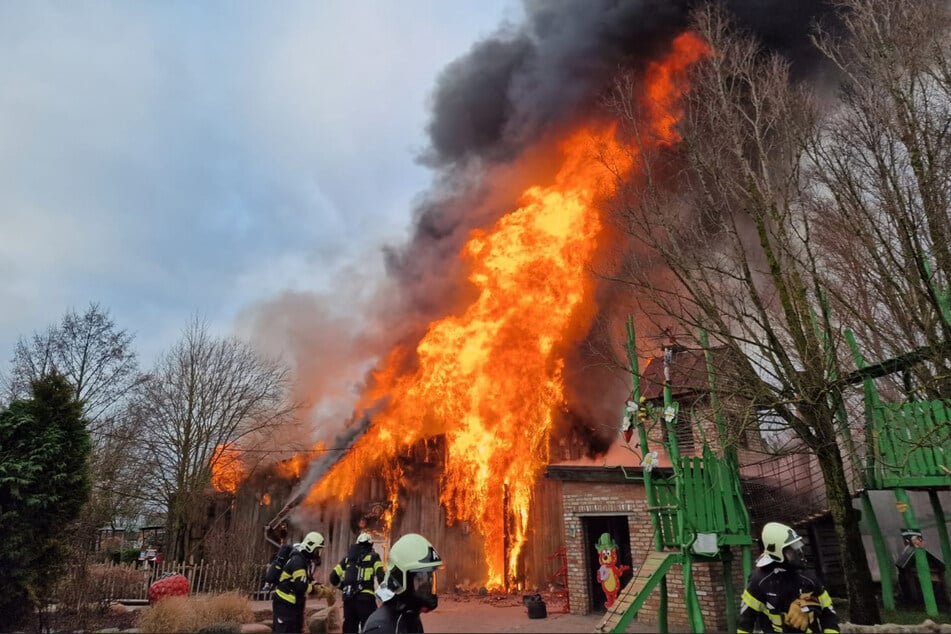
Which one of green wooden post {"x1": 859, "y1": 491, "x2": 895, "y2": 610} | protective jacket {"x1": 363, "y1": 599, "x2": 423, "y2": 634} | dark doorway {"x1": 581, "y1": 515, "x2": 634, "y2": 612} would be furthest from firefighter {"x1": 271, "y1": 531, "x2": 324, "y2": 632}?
green wooden post {"x1": 859, "y1": 491, "x2": 895, "y2": 610}

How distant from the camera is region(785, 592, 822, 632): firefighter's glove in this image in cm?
471

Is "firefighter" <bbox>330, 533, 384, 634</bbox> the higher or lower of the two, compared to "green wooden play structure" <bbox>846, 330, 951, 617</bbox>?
lower

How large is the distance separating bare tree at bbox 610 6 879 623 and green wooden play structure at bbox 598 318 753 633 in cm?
106

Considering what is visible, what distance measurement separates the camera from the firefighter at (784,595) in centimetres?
472

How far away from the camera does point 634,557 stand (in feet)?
39.8

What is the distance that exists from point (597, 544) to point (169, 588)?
9925 millimetres

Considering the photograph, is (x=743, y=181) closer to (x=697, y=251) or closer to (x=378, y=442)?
(x=697, y=251)

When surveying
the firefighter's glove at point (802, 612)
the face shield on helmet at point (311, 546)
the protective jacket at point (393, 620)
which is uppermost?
the face shield on helmet at point (311, 546)

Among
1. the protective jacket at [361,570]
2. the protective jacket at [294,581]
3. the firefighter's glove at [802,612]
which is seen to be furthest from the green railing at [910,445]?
the protective jacket at [294,581]

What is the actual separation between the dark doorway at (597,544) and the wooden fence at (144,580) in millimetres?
8867

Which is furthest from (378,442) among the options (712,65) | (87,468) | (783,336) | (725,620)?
(712,65)

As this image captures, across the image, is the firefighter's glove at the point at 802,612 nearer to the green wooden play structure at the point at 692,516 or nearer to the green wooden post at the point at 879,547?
the green wooden play structure at the point at 692,516

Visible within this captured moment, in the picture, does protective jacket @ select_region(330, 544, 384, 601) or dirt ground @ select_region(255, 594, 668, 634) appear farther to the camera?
dirt ground @ select_region(255, 594, 668, 634)

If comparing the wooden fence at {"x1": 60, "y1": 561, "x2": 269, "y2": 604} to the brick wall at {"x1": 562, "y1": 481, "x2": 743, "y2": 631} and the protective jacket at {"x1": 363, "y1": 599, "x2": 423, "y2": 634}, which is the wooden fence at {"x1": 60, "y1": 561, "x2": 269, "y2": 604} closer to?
the brick wall at {"x1": 562, "y1": 481, "x2": 743, "y2": 631}
